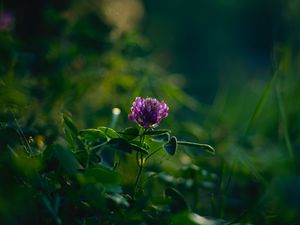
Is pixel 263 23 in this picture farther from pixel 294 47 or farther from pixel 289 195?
pixel 289 195

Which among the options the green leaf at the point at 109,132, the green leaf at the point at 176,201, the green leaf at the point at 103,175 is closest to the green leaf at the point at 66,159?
the green leaf at the point at 103,175

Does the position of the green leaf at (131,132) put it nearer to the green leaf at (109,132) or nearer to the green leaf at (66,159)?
the green leaf at (109,132)

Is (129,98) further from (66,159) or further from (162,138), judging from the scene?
(66,159)

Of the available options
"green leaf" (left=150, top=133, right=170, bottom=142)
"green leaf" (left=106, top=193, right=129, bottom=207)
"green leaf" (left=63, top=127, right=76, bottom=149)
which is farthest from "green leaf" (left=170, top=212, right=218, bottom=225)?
"green leaf" (left=63, top=127, right=76, bottom=149)

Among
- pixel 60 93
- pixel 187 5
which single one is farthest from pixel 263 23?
pixel 60 93

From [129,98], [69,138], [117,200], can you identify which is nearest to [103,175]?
[117,200]

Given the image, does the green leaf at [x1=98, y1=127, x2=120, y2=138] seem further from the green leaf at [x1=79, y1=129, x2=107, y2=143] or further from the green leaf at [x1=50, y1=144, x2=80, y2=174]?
the green leaf at [x1=50, y1=144, x2=80, y2=174]
